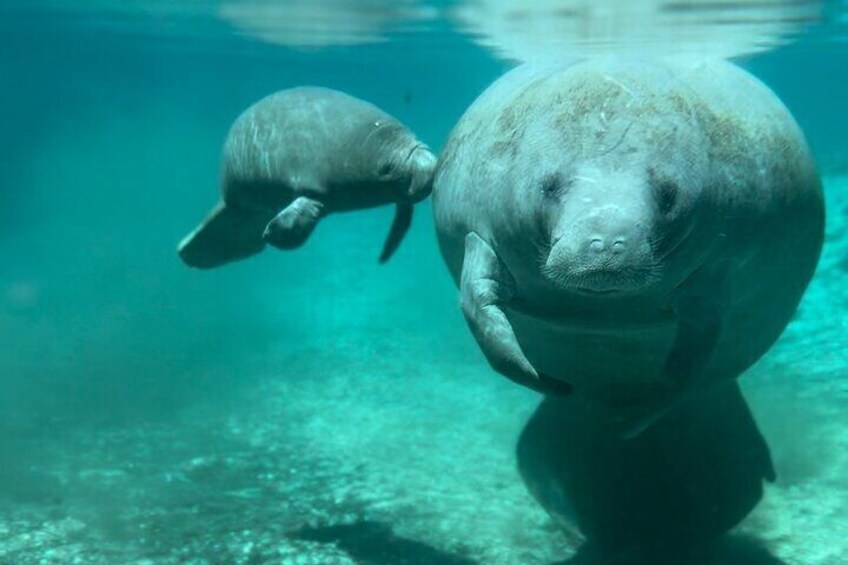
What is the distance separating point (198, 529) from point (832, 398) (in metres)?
7.26

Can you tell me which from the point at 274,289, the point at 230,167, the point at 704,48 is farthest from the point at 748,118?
the point at 274,289

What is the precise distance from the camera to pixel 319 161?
5.96 m

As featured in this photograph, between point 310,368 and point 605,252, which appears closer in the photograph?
point 605,252

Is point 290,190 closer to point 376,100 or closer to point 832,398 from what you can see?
point 832,398

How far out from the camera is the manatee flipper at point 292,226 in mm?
5711

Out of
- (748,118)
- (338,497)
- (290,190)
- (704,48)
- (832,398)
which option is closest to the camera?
(748,118)

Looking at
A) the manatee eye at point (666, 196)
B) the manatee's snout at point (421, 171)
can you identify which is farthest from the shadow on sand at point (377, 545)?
the manatee eye at point (666, 196)

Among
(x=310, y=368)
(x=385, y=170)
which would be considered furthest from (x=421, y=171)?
(x=310, y=368)

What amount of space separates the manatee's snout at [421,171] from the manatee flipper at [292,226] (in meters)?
0.68

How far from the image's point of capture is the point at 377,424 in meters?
10.2

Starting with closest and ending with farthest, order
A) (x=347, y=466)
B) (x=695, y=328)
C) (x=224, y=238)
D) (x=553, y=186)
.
Result: (x=553, y=186), (x=695, y=328), (x=224, y=238), (x=347, y=466)

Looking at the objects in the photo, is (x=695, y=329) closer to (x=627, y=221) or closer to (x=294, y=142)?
(x=627, y=221)

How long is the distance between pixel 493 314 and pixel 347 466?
14.2ft

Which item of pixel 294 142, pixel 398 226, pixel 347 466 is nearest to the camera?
pixel 294 142
